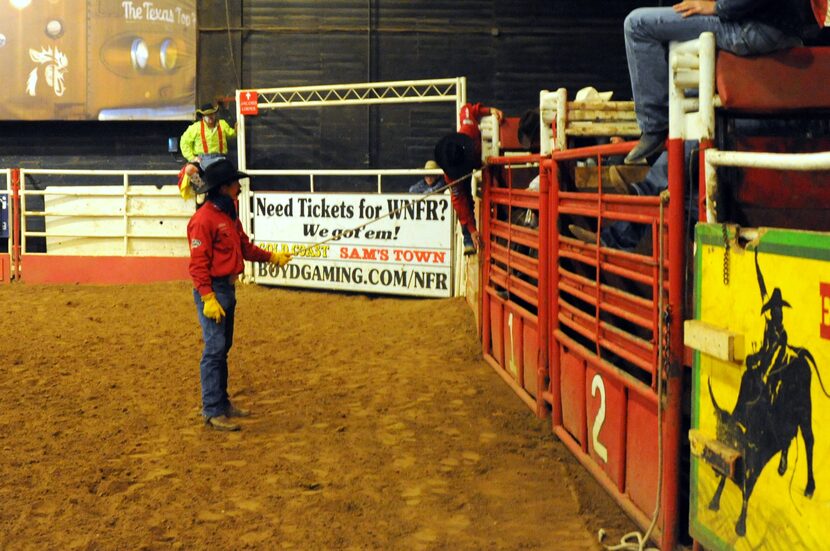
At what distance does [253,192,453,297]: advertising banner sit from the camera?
11836 millimetres

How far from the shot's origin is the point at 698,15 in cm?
429

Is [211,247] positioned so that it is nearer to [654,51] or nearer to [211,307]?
[211,307]

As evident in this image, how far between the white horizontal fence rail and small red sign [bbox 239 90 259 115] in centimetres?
153

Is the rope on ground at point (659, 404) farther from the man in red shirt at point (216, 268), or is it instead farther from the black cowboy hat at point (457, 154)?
the black cowboy hat at point (457, 154)

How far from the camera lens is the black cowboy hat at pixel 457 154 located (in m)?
8.59

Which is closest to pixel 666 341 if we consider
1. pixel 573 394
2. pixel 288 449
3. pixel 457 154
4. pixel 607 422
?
pixel 607 422

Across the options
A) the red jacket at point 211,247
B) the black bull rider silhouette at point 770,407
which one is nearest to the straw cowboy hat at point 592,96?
the red jacket at point 211,247

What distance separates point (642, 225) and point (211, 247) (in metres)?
2.92

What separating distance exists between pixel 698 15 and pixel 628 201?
0.86m

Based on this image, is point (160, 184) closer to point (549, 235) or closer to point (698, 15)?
point (549, 235)

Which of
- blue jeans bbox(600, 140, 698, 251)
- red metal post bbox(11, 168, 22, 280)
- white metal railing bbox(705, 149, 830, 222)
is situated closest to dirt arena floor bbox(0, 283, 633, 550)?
blue jeans bbox(600, 140, 698, 251)

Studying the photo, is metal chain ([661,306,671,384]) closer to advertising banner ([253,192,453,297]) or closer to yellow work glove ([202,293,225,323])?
yellow work glove ([202,293,225,323])

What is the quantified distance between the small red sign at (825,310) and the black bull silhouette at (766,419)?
4.2 inches

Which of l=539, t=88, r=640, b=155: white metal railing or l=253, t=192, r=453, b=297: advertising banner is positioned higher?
l=539, t=88, r=640, b=155: white metal railing
